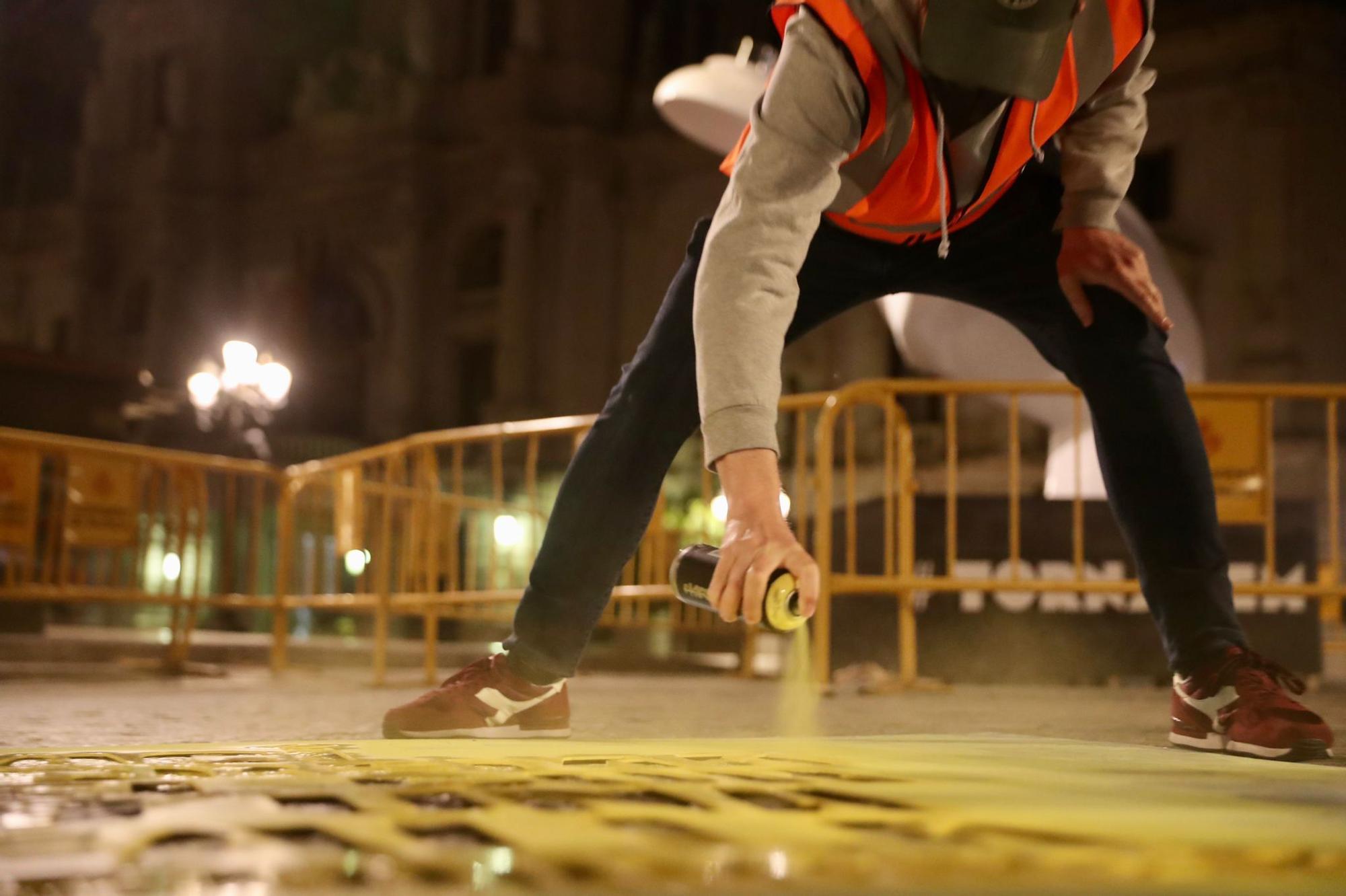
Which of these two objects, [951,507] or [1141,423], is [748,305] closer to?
[1141,423]

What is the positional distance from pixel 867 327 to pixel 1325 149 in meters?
8.28

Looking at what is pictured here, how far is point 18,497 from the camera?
23.4 ft

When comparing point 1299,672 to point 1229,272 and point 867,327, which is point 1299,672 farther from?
point 867,327

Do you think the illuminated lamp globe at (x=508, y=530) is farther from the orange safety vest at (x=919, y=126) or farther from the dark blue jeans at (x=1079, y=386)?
the orange safety vest at (x=919, y=126)

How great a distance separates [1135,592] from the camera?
567cm

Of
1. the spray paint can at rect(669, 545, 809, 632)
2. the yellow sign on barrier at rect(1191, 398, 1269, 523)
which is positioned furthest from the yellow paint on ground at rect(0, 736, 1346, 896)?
the yellow sign on barrier at rect(1191, 398, 1269, 523)

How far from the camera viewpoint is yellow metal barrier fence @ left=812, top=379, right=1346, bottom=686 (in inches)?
212

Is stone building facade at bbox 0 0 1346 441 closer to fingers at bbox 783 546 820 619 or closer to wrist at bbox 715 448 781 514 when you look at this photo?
wrist at bbox 715 448 781 514

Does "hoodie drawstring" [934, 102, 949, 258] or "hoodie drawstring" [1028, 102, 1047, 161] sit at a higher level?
"hoodie drawstring" [1028, 102, 1047, 161]

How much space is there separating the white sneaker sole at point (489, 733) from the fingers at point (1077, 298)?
1.35 m

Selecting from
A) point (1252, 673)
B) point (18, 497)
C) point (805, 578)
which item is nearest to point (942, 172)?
point (805, 578)

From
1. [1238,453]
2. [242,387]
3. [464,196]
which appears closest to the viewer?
[1238,453]

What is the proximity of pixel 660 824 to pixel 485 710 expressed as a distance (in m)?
1.35

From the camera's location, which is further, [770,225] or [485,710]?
[485,710]
